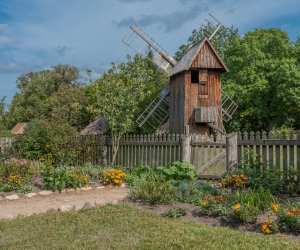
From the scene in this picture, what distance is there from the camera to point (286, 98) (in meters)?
29.6

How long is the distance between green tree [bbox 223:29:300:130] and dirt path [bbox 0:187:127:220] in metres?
21.7

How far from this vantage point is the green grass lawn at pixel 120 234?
571 centimetres

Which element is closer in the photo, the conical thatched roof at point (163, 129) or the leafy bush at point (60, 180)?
the leafy bush at point (60, 180)

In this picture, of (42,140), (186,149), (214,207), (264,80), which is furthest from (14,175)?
(264,80)

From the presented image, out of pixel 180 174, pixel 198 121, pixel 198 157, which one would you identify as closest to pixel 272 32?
pixel 198 121

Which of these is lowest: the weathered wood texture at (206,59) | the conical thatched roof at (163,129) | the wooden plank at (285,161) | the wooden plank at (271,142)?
the wooden plank at (285,161)

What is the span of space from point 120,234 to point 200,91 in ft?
57.4

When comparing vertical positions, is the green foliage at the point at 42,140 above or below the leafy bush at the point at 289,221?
above

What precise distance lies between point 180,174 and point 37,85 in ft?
150

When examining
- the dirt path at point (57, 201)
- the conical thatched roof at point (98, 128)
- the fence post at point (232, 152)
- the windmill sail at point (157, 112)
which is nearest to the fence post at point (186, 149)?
the fence post at point (232, 152)

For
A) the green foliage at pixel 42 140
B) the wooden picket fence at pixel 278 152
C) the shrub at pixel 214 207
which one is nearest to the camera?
the shrub at pixel 214 207

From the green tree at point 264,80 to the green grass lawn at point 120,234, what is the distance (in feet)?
79.5

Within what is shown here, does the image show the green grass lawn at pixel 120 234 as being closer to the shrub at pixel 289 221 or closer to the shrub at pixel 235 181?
the shrub at pixel 289 221

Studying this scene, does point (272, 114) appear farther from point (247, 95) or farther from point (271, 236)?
point (271, 236)
